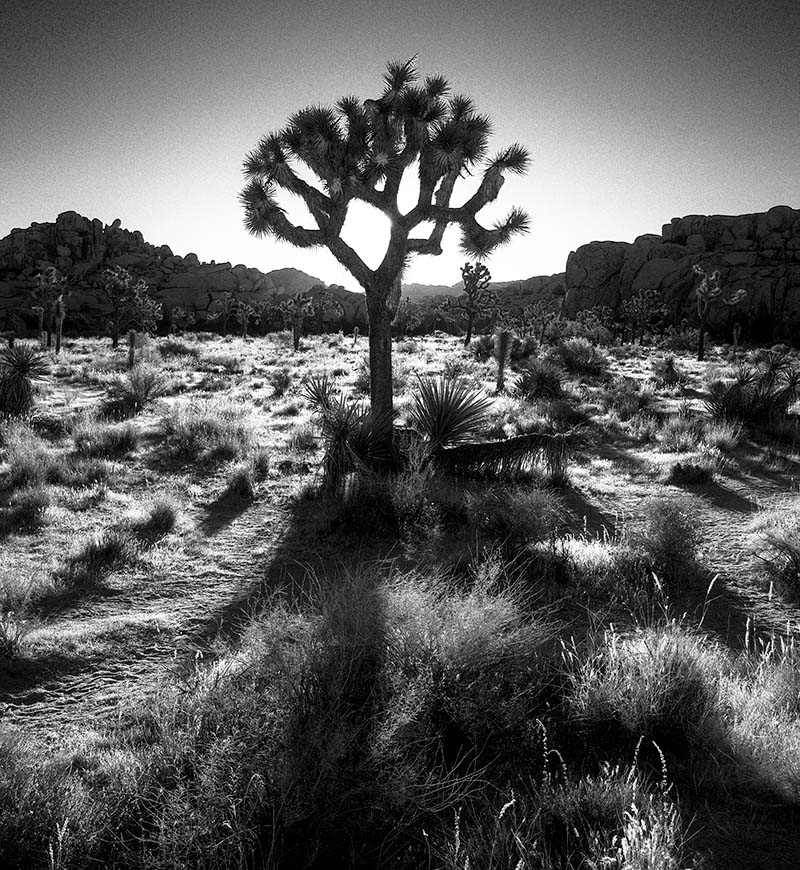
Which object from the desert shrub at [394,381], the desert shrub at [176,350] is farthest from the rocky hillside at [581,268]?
the desert shrub at [394,381]

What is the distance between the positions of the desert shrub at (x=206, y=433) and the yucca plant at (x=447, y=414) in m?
3.69

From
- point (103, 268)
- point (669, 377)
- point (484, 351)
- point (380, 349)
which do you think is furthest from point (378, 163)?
point (103, 268)

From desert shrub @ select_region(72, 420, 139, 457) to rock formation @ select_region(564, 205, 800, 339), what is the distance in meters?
63.7

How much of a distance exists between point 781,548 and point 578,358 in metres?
21.1

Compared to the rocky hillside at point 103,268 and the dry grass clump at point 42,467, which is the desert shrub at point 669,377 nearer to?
the dry grass clump at point 42,467

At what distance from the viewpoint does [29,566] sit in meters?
5.83

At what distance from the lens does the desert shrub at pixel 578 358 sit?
25.0 meters

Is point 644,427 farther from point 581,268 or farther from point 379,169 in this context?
point 581,268

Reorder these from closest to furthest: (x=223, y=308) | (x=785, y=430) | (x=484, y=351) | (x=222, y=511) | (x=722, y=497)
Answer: (x=222, y=511) → (x=722, y=497) → (x=785, y=430) → (x=484, y=351) → (x=223, y=308)

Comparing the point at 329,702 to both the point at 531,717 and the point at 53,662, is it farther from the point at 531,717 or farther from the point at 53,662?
the point at 53,662

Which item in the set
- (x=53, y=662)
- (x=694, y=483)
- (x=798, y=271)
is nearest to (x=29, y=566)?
(x=53, y=662)

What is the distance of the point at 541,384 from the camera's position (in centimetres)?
1819

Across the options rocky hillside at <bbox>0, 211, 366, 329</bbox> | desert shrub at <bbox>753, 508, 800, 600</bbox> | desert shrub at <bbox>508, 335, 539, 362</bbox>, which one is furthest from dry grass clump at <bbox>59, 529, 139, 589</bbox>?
rocky hillside at <bbox>0, 211, 366, 329</bbox>

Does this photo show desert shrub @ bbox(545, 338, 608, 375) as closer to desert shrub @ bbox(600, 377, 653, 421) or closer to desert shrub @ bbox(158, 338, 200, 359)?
desert shrub @ bbox(600, 377, 653, 421)
